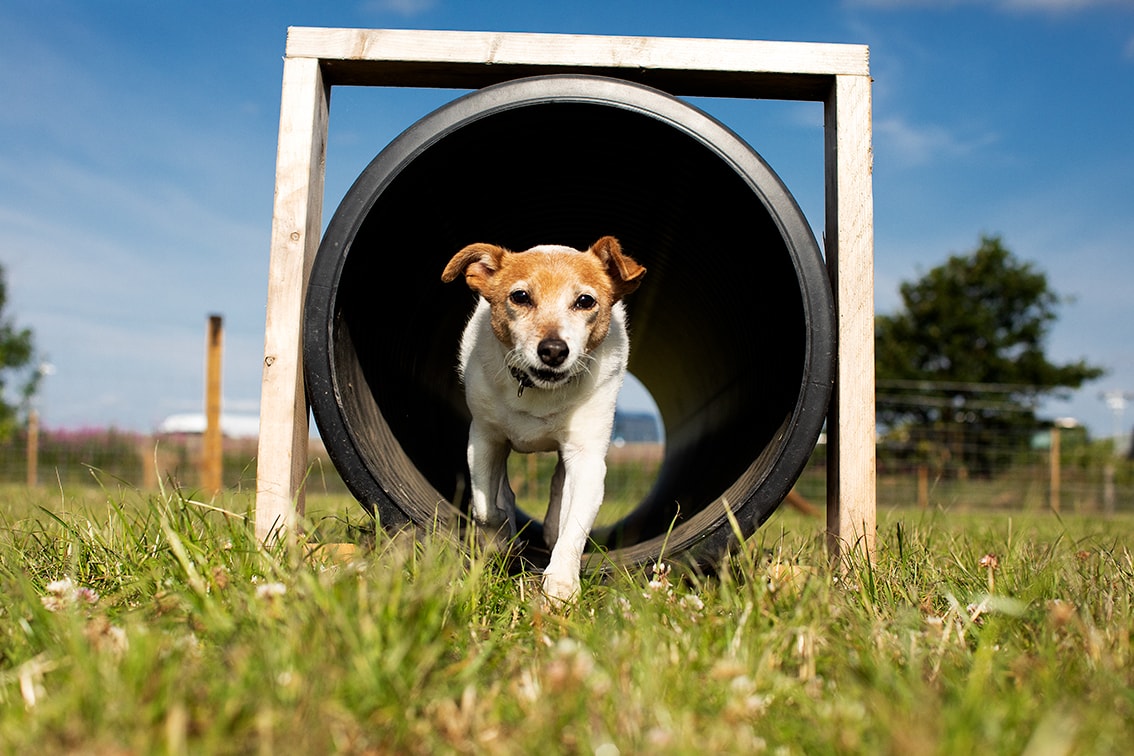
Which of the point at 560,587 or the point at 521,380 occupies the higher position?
the point at 521,380

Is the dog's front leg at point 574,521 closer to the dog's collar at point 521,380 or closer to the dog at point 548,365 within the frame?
the dog at point 548,365

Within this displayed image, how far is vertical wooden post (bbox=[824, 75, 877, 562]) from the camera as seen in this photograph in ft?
11.8

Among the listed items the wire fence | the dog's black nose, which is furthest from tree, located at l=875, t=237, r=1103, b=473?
the dog's black nose

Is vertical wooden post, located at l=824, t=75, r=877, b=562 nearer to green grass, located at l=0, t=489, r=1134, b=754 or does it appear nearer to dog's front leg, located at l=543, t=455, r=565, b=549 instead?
green grass, located at l=0, t=489, r=1134, b=754

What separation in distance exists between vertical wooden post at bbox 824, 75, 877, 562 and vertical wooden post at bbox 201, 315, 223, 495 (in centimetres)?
812

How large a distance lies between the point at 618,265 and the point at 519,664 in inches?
82.5

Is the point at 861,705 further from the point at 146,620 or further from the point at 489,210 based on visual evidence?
the point at 489,210

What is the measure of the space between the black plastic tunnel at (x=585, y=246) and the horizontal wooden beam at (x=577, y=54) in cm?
26

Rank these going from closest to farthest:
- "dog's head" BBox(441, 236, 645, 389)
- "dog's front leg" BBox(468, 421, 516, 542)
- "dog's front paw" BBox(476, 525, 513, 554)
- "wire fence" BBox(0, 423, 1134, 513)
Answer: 1. "dog's head" BBox(441, 236, 645, 389)
2. "dog's front paw" BBox(476, 525, 513, 554)
3. "dog's front leg" BBox(468, 421, 516, 542)
4. "wire fence" BBox(0, 423, 1134, 513)

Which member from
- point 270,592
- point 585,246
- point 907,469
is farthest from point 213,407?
point 907,469

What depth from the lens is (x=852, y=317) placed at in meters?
3.62

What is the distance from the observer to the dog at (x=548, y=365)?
358cm

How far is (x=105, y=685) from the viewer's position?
5.06 ft

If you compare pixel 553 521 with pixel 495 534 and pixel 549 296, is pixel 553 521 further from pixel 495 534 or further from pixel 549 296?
pixel 549 296
